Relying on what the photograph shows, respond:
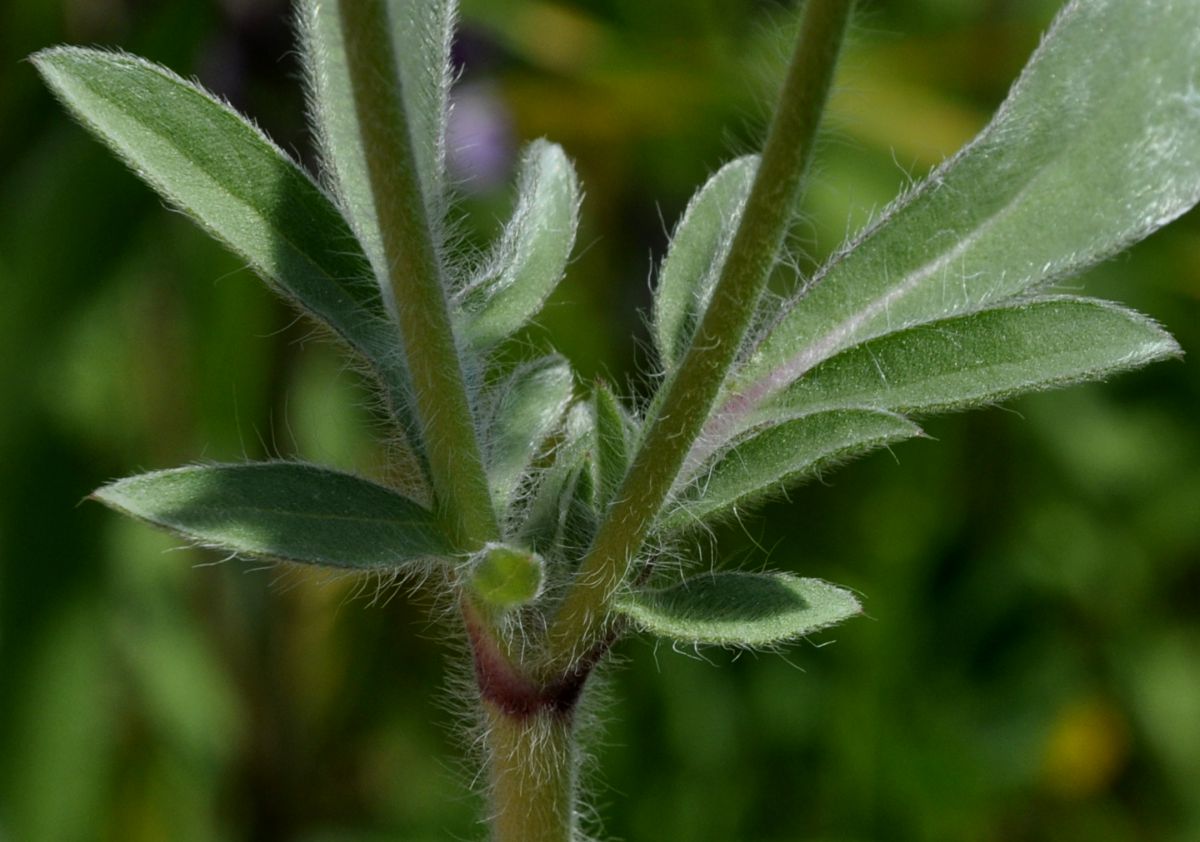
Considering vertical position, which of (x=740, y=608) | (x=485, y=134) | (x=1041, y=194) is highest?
(x=485, y=134)

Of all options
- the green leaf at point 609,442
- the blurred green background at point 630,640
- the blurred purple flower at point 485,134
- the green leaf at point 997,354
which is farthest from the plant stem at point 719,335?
the blurred purple flower at point 485,134

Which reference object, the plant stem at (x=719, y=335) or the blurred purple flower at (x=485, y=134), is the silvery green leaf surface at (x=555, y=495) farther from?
the blurred purple flower at (x=485, y=134)

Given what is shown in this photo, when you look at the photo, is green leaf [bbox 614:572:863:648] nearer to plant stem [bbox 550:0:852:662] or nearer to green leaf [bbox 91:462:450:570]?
plant stem [bbox 550:0:852:662]

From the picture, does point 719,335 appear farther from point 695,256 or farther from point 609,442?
point 695,256

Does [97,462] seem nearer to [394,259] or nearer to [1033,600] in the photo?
[1033,600]

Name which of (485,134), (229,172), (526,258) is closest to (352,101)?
(229,172)

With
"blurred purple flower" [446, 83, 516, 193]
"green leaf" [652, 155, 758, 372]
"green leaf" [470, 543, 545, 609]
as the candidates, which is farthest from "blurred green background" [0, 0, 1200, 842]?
"green leaf" [470, 543, 545, 609]

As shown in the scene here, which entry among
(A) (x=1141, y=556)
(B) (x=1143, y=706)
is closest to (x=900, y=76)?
(A) (x=1141, y=556)
